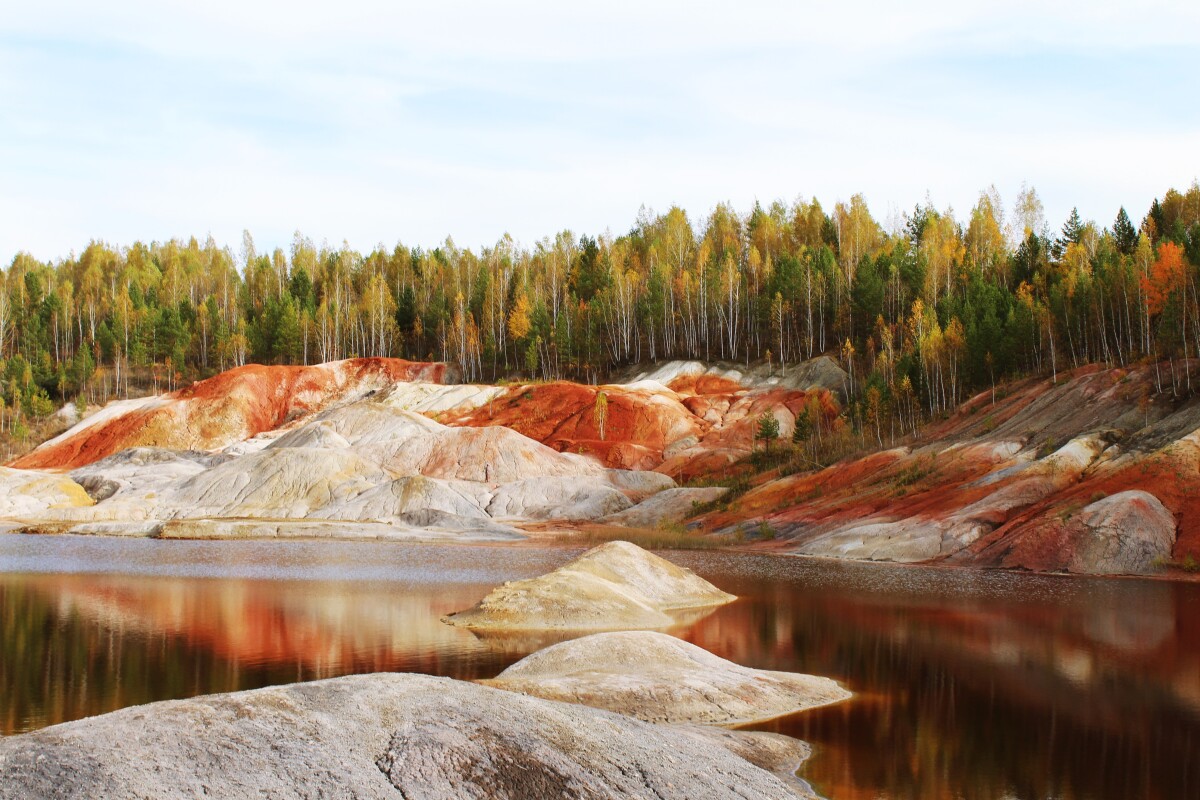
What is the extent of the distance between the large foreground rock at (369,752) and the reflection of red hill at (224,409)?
114266mm

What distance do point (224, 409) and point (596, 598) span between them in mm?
103543

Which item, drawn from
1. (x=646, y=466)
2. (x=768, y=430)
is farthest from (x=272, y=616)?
(x=646, y=466)

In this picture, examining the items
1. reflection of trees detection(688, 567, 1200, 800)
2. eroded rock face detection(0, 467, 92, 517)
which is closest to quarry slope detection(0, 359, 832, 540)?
eroded rock face detection(0, 467, 92, 517)

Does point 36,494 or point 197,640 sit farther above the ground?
point 36,494

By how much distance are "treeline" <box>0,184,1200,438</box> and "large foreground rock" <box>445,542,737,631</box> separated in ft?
199

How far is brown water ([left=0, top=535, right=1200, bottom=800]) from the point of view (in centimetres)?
1975

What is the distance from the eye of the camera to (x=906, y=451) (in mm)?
81938

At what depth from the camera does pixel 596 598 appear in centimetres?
3616

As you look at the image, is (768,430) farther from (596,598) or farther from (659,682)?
(659,682)

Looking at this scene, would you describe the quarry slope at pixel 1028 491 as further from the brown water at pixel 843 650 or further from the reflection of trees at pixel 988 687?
→ the reflection of trees at pixel 988 687

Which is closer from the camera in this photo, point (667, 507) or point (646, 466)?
point (667, 507)

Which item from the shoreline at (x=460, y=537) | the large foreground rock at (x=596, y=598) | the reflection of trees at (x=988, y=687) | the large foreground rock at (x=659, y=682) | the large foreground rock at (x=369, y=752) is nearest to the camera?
the large foreground rock at (x=369, y=752)

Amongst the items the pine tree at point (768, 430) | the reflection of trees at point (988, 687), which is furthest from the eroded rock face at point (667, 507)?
the reflection of trees at point (988, 687)

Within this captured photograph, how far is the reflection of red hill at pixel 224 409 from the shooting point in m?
122
